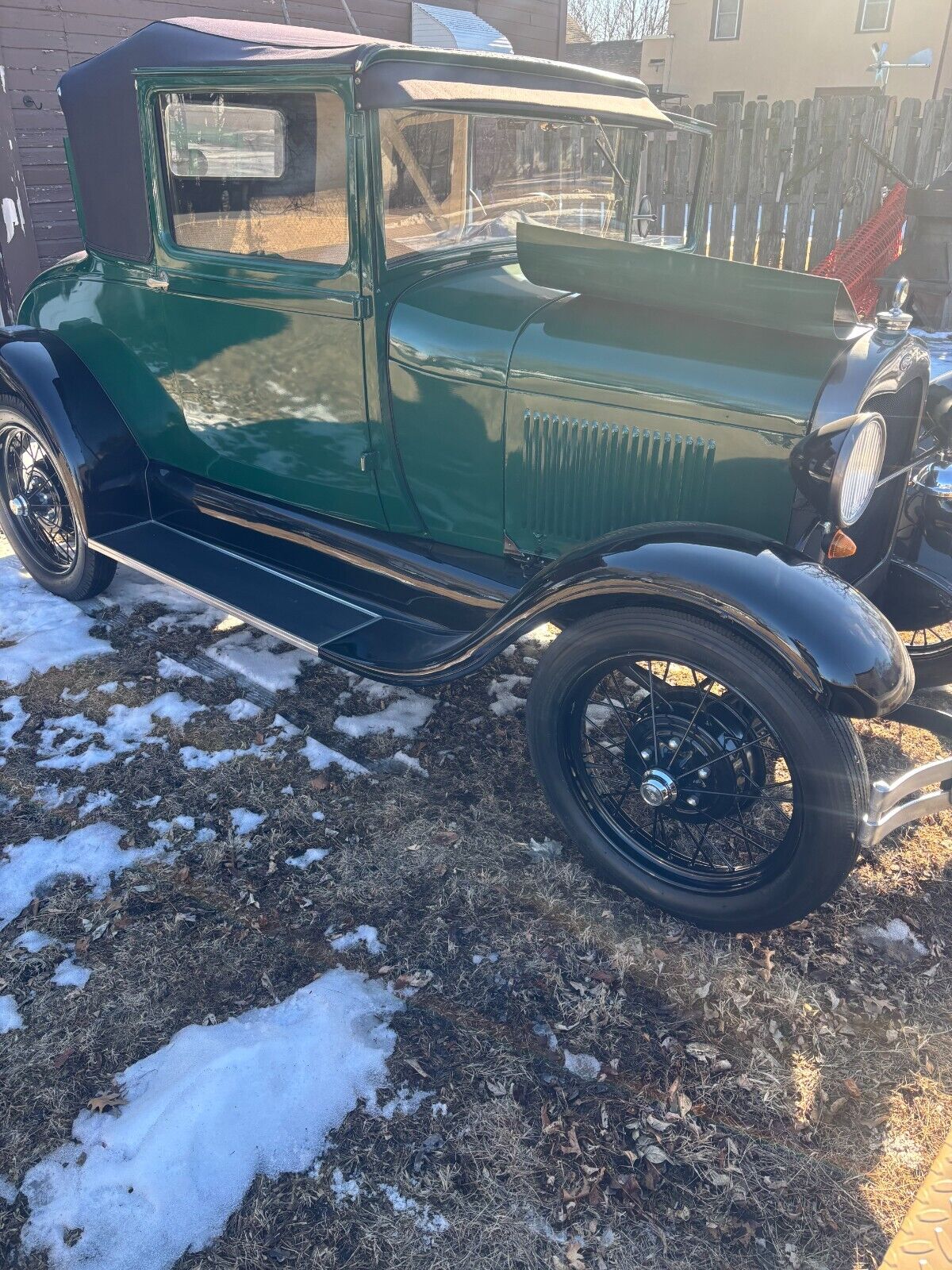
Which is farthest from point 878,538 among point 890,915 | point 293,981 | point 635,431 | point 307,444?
point 293,981

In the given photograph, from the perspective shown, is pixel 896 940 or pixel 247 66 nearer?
pixel 896 940

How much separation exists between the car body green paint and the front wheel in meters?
0.53

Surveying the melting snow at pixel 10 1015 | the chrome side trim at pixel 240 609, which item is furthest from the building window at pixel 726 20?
the melting snow at pixel 10 1015

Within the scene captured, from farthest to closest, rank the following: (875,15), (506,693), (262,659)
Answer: (875,15)
(262,659)
(506,693)

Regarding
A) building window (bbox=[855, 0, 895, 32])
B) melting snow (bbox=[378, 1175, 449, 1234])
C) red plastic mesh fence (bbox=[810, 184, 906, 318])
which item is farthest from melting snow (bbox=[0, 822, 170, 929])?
building window (bbox=[855, 0, 895, 32])

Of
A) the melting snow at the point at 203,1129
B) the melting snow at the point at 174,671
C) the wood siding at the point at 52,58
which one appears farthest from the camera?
Answer: the wood siding at the point at 52,58

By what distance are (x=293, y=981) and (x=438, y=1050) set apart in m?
0.44

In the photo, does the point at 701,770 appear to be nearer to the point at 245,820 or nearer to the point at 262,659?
A: the point at 245,820

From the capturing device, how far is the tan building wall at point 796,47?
1902cm

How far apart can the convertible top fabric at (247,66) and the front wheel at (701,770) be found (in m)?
1.67

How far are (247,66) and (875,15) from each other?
862 inches

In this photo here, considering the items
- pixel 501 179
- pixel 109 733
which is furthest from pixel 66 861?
pixel 501 179

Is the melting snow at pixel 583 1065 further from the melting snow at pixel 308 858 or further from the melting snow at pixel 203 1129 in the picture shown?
the melting snow at pixel 308 858

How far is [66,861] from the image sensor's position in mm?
2754
